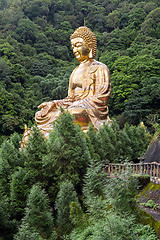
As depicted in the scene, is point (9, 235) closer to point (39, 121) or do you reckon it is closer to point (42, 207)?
point (42, 207)

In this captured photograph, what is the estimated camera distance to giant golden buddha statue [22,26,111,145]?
369 inches

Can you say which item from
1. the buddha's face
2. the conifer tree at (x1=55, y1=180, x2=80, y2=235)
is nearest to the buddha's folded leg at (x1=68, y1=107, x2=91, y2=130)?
the buddha's face

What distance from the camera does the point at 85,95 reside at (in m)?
10.5

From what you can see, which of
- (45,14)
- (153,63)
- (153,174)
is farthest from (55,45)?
(153,174)

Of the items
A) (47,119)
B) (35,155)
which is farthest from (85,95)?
(35,155)

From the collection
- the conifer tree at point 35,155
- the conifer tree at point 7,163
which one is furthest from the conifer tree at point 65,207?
the conifer tree at point 7,163

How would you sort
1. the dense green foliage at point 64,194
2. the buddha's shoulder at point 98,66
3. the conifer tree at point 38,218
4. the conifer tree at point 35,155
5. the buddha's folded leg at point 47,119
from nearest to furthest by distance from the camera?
the dense green foliage at point 64,194 → the conifer tree at point 38,218 → the conifer tree at point 35,155 → the buddha's folded leg at point 47,119 → the buddha's shoulder at point 98,66

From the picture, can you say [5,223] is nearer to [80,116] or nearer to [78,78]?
[80,116]

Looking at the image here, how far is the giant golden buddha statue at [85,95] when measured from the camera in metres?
9.38

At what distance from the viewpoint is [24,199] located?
16.7 feet

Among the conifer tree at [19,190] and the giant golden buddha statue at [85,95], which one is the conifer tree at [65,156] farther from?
the giant golden buddha statue at [85,95]

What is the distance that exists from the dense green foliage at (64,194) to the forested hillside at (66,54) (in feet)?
38.4

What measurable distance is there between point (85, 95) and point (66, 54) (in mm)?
23842

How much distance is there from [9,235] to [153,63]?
20292 millimetres
